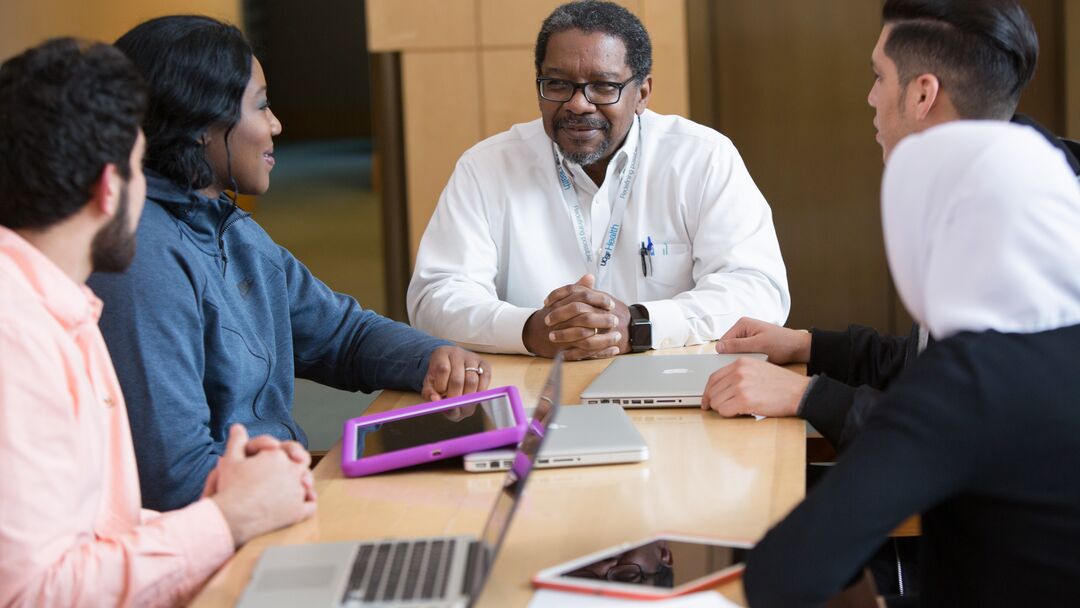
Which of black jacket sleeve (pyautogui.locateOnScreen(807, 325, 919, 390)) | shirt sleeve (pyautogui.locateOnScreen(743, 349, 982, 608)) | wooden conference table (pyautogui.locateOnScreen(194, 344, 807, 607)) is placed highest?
shirt sleeve (pyautogui.locateOnScreen(743, 349, 982, 608))

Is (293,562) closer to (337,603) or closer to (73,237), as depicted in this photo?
(337,603)

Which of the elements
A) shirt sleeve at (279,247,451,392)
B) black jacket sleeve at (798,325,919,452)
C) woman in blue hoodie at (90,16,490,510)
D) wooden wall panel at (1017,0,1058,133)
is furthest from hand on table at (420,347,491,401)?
wooden wall panel at (1017,0,1058,133)

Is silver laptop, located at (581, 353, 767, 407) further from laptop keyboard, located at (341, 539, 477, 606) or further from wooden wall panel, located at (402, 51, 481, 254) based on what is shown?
wooden wall panel, located at (402, 51, 481, 254)

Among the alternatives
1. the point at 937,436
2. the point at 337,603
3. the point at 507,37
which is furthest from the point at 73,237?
the point at 507,37

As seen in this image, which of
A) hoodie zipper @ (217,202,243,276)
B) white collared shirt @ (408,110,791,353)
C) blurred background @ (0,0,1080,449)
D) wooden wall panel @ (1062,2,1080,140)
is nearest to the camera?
hoodie zipper @ (217,202,243,276)

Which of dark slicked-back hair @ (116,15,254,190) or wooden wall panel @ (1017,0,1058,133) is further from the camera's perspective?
wooden wall panel @ (1017,0,1058,133)

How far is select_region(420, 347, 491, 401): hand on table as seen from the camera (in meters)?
2.04

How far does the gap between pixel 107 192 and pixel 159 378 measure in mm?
431

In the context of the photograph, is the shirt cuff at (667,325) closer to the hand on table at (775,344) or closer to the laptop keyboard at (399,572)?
the hand on table at (775,344)

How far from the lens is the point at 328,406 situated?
4.96 meters

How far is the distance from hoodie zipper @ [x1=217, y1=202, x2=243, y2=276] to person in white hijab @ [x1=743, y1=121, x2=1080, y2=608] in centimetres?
123

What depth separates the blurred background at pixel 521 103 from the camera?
4.73 meters

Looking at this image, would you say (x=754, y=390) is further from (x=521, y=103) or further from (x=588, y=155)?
(x=521, y=103)

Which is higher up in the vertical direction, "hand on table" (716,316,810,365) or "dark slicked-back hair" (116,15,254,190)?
"dark slicked-back hair" (116,15,254,190)
